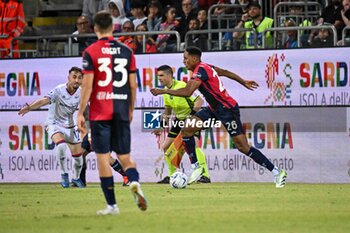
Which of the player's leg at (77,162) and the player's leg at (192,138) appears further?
the player's leg at (77,162)

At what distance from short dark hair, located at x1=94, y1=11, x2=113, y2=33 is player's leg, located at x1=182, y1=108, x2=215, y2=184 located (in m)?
6.76

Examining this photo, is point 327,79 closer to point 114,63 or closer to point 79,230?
point 114,63

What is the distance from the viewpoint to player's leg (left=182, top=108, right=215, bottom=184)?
67.3 ft

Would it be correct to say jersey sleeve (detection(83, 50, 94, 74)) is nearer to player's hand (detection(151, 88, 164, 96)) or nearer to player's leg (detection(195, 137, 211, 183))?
player's hand (detection(151, 88, 164, 96))

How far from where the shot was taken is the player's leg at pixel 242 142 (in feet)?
65.4

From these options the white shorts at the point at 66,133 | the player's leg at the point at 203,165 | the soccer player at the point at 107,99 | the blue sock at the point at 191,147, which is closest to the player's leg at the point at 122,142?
the soccer player at the point at 107,99

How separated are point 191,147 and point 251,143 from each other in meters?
3.44

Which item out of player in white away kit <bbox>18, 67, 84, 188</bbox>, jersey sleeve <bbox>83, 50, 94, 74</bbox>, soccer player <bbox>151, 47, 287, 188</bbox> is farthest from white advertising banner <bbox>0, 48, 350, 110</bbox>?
jersey sleeve <bbox>83, 50, 94, 74</bbox>

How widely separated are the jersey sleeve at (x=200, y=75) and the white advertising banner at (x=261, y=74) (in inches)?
152

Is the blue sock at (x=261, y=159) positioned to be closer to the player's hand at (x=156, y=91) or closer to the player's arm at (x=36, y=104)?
the player's hand at (x=156, y=91)

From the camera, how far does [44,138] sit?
2584cm

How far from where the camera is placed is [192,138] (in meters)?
21.0

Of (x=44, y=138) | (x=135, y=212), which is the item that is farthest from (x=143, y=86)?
(x=135, y=212)

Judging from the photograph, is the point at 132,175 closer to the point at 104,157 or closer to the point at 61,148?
the point at 104,157
